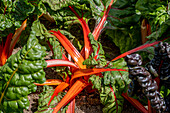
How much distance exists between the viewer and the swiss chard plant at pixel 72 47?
1154 millimetres

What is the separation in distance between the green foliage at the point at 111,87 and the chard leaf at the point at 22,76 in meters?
0.55

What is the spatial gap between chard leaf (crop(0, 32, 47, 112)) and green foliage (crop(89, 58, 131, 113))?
0.55 metres

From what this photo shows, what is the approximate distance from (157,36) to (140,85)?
0.79 m

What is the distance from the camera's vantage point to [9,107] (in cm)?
115

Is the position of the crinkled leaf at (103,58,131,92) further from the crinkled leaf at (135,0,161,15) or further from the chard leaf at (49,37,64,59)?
the crinkled leaf at (135,0,161,15)

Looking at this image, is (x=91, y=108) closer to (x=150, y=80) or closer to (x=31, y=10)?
(x=150, y=80)

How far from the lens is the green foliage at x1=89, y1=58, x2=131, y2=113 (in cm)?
154

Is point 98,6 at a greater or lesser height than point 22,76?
greater

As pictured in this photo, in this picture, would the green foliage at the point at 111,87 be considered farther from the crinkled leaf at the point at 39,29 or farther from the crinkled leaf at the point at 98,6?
the crinkled leaf at the point at 98,6

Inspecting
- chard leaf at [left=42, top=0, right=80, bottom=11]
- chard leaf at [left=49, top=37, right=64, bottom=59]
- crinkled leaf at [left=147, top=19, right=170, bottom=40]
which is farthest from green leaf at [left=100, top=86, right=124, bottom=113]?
chard leaf at [left=42, top=0, right=80, bottom=11]

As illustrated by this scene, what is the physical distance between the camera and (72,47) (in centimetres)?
182

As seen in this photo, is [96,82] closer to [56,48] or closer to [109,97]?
[109,97]

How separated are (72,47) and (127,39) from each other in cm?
59

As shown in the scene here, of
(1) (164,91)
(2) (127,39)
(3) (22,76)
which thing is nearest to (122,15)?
(2) (127,39)
